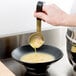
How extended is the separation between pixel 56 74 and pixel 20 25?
0.94 feet

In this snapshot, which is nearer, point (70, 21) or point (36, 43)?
point (70, 21)

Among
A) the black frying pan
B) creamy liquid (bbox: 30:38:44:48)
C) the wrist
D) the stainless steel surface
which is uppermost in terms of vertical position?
the wrist

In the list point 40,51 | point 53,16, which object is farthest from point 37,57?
point 53,16

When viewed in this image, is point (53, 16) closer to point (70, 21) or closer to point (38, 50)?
point (70, 21)

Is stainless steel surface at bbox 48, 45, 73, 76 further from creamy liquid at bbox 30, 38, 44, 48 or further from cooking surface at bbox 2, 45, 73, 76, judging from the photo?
creamy liquid at bbox 30, 38, 44, 48

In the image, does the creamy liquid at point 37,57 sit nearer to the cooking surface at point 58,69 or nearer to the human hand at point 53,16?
the cooking surface at point 58,69

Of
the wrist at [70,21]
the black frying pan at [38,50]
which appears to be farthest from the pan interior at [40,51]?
the wrist at [70,21]

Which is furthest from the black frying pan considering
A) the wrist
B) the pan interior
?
the wrist

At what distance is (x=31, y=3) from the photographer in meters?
0.98

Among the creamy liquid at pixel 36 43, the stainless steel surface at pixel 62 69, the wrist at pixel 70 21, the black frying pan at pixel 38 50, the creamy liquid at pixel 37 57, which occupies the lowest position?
the stainless steel surface at pixel 62 69

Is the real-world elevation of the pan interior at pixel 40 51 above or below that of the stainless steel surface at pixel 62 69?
above

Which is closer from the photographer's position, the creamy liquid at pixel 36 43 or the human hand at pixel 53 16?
the human hand at pixel 53 16

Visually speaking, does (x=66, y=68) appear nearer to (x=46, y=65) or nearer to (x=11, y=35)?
(x=46, y=65)

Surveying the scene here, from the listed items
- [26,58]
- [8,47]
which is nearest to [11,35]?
[8,47]
